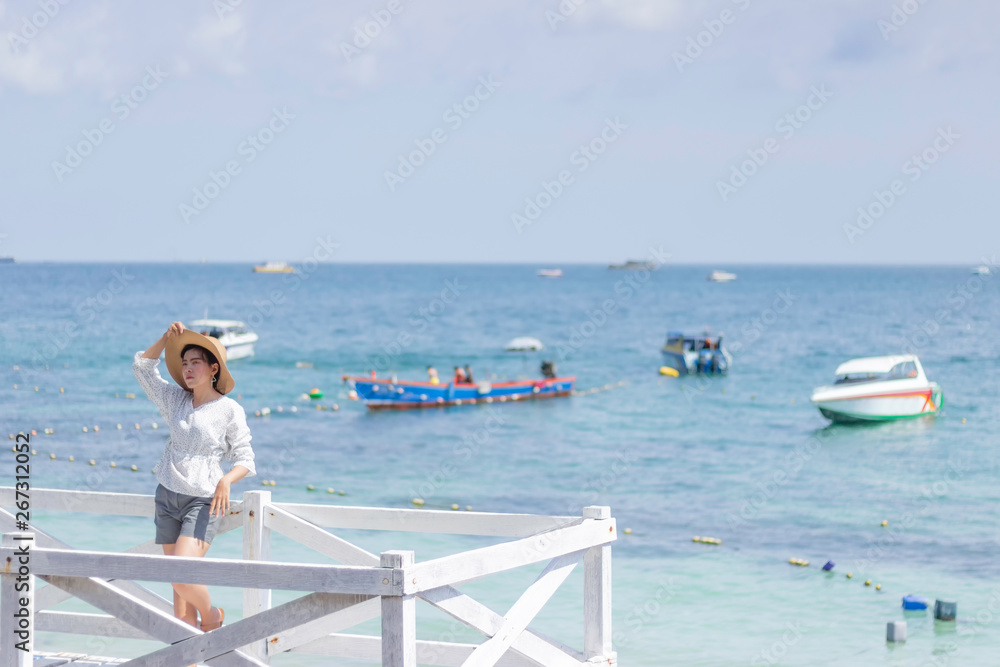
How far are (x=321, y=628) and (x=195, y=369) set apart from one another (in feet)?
5.37

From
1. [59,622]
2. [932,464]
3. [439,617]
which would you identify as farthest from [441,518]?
[932,464]

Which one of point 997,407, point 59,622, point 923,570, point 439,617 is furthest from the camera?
point 997,407

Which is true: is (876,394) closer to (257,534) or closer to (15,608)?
(257,534)

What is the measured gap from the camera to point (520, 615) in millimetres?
5551

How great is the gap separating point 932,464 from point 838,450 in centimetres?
302

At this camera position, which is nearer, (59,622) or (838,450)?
(59,622)

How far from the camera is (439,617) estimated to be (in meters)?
14.9

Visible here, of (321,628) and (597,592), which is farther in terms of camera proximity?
(321,628)

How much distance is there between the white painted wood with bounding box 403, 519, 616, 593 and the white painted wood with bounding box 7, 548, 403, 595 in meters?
0.18

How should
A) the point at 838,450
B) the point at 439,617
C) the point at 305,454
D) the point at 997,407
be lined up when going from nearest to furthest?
the point at 439,617, the point at 305,454, the point at 838,450, the point at 997,407

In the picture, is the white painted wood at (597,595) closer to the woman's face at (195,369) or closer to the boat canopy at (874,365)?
the woman's face at (195,369)

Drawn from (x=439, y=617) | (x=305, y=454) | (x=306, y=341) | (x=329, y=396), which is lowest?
(x=439, y=617)

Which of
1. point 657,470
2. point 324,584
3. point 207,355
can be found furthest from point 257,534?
point 657,470

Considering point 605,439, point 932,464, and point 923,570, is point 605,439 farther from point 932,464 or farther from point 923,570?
point 923,570
